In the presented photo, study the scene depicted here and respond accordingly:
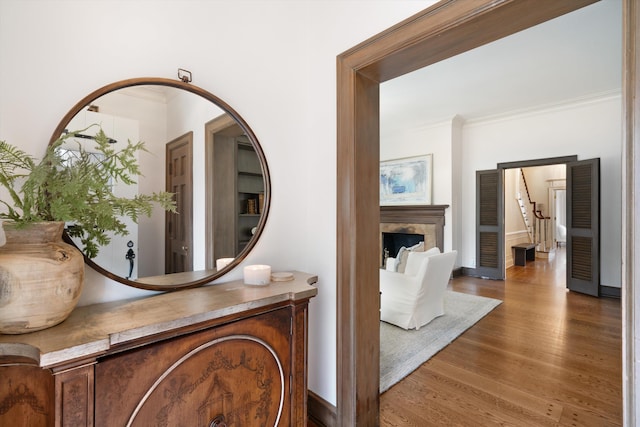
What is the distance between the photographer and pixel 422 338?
9.49 feet

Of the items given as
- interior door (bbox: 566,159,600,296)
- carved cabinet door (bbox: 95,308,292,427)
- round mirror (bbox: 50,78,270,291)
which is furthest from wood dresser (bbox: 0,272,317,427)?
interior door (bbox: 566,159,600,296)

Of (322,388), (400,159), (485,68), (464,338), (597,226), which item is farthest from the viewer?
(400,159)

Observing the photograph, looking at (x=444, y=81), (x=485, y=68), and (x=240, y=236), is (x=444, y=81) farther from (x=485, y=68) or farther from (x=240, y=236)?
(x=240, y=236)

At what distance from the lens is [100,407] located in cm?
83

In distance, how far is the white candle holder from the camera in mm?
1390

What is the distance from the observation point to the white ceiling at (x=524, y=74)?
2736 mm

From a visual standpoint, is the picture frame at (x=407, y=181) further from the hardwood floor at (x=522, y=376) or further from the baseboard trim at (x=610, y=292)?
the baseboard trim at (x=610, y=292)

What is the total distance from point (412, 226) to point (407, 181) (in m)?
0.92

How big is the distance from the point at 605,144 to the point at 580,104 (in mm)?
715

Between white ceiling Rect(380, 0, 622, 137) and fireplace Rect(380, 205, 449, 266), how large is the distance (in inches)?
68.2

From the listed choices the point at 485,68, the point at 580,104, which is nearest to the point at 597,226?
the point at 580,104

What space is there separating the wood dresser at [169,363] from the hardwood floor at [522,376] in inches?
40.4

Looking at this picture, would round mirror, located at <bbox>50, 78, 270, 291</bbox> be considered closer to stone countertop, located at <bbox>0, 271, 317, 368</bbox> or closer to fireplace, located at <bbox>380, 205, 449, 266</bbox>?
stone countertop, located at <bbox>0, 271, 317, 368</bbox>

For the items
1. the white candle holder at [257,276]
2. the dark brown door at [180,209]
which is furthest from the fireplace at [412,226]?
the dark brown door at [180,209]
